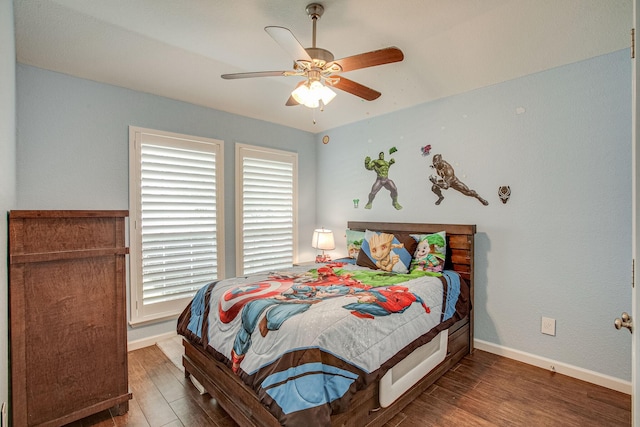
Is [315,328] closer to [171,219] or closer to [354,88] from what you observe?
Answer: [354,88]

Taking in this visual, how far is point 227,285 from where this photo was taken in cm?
229

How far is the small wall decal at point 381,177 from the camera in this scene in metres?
3.64

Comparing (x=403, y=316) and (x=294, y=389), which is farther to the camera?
(x=403, y=316)

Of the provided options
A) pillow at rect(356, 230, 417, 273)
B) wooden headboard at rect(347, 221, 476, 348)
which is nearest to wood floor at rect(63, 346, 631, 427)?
wooden headboard at rect(347, 221, 476, 348)

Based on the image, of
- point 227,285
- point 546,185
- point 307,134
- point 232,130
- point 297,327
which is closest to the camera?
point 297,327

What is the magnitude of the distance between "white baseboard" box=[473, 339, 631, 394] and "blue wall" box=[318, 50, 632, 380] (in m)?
0.04

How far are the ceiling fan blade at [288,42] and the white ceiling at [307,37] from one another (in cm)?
47

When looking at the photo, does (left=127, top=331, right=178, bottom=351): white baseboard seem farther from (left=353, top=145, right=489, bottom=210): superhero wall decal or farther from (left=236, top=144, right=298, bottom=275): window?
(left=353, top=145, right=489, bottom=210): superhero wall decal

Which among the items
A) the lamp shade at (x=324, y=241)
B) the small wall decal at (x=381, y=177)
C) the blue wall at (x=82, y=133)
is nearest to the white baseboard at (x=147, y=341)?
the blue wall at (x=82, y=133)

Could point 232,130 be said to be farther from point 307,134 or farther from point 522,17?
point 522,17

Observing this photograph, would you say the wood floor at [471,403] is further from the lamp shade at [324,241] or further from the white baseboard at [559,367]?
the lamp shade at [324,241]

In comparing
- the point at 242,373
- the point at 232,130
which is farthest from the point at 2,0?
the point at 232,130

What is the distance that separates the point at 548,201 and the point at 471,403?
172 cm

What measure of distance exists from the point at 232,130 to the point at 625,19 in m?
3.55
